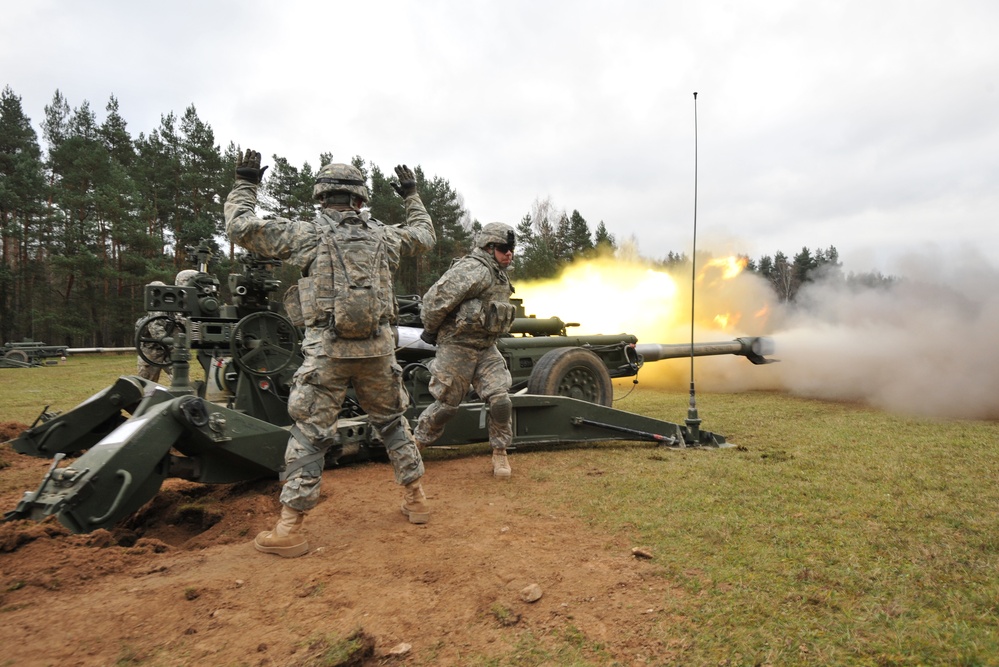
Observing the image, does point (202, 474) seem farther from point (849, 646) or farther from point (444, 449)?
point (849, 646)

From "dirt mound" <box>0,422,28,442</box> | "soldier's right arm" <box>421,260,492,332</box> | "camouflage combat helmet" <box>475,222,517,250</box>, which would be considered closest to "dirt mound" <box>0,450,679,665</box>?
"soldier's right arm" <box>421,260,492,332</box>

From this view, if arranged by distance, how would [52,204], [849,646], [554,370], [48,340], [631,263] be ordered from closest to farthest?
1. [849,646]
2. [554,370]
3. [631,263]
4. [52,204]
5. [48,340]

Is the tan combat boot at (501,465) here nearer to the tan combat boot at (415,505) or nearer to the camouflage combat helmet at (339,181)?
the tan combat boot at (415,505)

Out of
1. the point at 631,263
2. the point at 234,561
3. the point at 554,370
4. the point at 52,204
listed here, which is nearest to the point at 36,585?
the point at 234,561

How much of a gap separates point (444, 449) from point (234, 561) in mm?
3185

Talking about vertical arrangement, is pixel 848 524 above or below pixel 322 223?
below

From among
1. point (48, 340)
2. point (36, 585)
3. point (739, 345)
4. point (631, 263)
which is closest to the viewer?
point (36, 585)

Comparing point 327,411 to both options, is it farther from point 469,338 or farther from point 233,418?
point 469,338

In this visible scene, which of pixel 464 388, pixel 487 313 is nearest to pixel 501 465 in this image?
pixel 464 388

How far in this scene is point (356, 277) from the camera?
11.6 ft

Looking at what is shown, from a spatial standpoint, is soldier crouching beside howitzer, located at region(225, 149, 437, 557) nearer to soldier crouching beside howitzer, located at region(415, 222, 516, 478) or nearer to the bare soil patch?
the bare soil patch

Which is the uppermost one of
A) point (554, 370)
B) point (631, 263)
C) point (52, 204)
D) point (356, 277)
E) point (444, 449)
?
point (52, 204)

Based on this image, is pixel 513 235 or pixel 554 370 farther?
pixel 554 370

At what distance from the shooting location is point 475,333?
5164 millimetres
